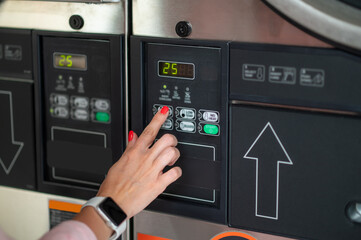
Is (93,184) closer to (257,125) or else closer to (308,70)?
(257,125)

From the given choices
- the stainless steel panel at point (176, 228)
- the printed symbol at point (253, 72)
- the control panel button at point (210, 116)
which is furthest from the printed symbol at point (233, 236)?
the printed symbol at point (253, 72)

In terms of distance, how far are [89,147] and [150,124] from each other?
26cm

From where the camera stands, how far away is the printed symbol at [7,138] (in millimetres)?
1638

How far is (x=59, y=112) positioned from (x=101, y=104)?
15 cm

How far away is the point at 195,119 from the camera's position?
4.56 feet

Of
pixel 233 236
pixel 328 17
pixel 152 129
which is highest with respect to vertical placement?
pixel 328 17

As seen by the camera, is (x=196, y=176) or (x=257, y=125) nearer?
(x=257, y=125)

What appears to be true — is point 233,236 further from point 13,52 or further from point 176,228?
point 13,52

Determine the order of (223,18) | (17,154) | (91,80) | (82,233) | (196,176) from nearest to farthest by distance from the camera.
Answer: (82,233)
(223,18)
(196,176)
(91,80)
(17,154)

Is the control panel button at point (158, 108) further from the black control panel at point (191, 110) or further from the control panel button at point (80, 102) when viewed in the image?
the control panel button at point (80, 102)

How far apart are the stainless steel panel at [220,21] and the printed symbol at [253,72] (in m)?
0.06

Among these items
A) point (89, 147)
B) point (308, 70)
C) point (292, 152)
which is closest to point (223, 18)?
point (308, 70)

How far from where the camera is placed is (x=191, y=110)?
54.7 inches

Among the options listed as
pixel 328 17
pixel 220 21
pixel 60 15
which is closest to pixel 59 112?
pixel 60 15
